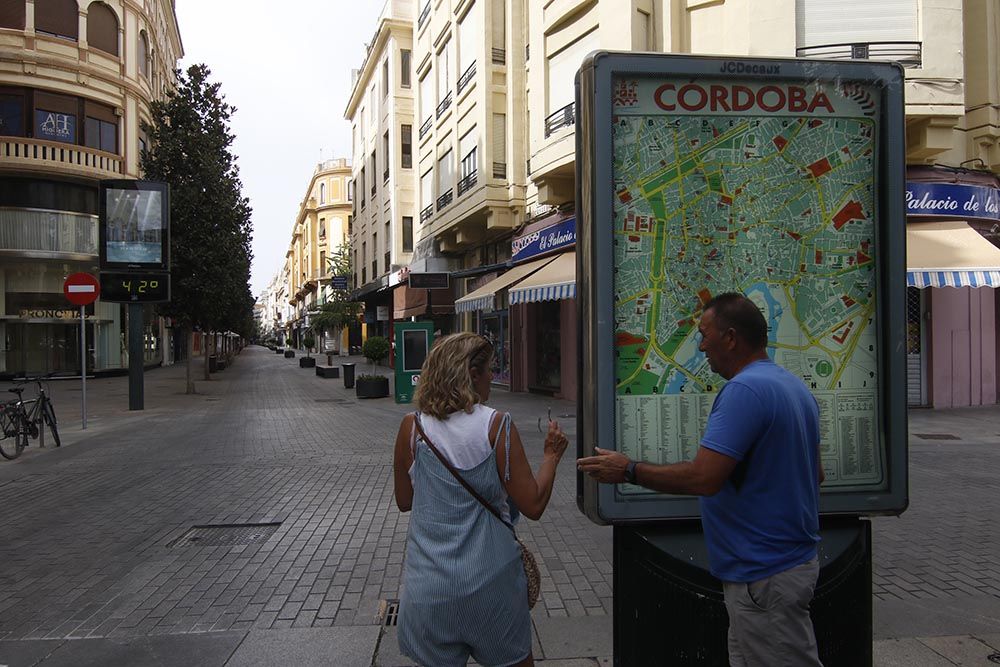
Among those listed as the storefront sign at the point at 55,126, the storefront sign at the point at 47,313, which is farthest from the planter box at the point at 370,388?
the storefront sign at the point at 55,126

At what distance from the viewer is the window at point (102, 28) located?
27828 mm

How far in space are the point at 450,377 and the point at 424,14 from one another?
2719cm

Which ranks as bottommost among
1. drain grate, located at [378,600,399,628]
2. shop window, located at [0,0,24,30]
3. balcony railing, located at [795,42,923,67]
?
drain grate, located at [378,600,399,628]

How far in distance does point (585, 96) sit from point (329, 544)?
13.9 ft

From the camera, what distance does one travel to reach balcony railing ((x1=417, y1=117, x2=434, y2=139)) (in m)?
26.1

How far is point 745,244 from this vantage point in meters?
2.92

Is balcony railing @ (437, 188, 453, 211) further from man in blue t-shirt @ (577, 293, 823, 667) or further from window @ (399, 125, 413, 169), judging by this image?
man in blue t-shirt @ (577, 293, 823, 667)

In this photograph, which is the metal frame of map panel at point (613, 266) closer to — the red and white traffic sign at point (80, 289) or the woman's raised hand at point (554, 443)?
the woman's raised hand at point (554, 443)

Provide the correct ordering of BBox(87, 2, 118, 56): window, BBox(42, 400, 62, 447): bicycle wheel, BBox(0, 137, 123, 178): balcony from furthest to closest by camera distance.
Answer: BBox(87, 2, 118, 56): window, BBox(0, 137, 123, 178): balcony, BBox(42, 400, 62, 447): bicycle wheel

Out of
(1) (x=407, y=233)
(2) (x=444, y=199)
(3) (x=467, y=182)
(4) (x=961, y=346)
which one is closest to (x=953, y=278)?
(4) (x=961, y=346)

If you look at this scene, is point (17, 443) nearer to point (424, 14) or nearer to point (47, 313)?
point (47, 313)

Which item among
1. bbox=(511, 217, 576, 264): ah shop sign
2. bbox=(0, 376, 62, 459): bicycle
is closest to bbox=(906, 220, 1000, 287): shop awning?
bbox=(511, 217, 576, 264): ah shop sign

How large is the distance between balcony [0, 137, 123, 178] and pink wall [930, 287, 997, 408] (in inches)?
1126

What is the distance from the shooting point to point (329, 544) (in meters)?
5.64
